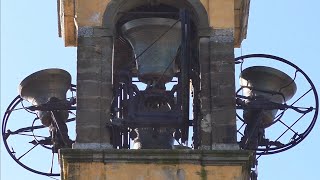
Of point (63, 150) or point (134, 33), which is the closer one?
point (63, 150)

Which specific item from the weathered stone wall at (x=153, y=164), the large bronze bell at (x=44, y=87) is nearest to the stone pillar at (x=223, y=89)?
the weathered stone wall at (x=153, y=164)

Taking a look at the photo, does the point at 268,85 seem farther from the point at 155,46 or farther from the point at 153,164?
the point at 153,164

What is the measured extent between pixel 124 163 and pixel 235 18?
3.46 m

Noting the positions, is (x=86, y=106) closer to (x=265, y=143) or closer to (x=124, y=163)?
(x=124, y=163)

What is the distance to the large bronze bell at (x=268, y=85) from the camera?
27734mm

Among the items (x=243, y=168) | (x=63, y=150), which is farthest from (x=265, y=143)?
(x=63, y=150)

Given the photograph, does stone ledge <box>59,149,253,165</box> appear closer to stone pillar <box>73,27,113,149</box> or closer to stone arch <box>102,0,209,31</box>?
stone pillar <box>73,27,113,149</box>

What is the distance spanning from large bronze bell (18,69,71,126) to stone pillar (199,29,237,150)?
2.15 m

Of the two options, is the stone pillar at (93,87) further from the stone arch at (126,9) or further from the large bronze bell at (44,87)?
the large bronze bell at (44,87)

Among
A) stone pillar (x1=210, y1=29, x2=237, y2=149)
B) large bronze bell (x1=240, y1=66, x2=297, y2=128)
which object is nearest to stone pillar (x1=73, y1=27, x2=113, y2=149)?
stone pillar (x1=210, y1=29, x2=237, y2=149)

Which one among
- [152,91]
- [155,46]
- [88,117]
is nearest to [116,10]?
[155,46]

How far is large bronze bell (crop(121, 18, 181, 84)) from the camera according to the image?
27.4m

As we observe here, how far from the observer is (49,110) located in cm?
2736

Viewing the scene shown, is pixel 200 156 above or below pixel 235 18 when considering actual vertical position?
below
